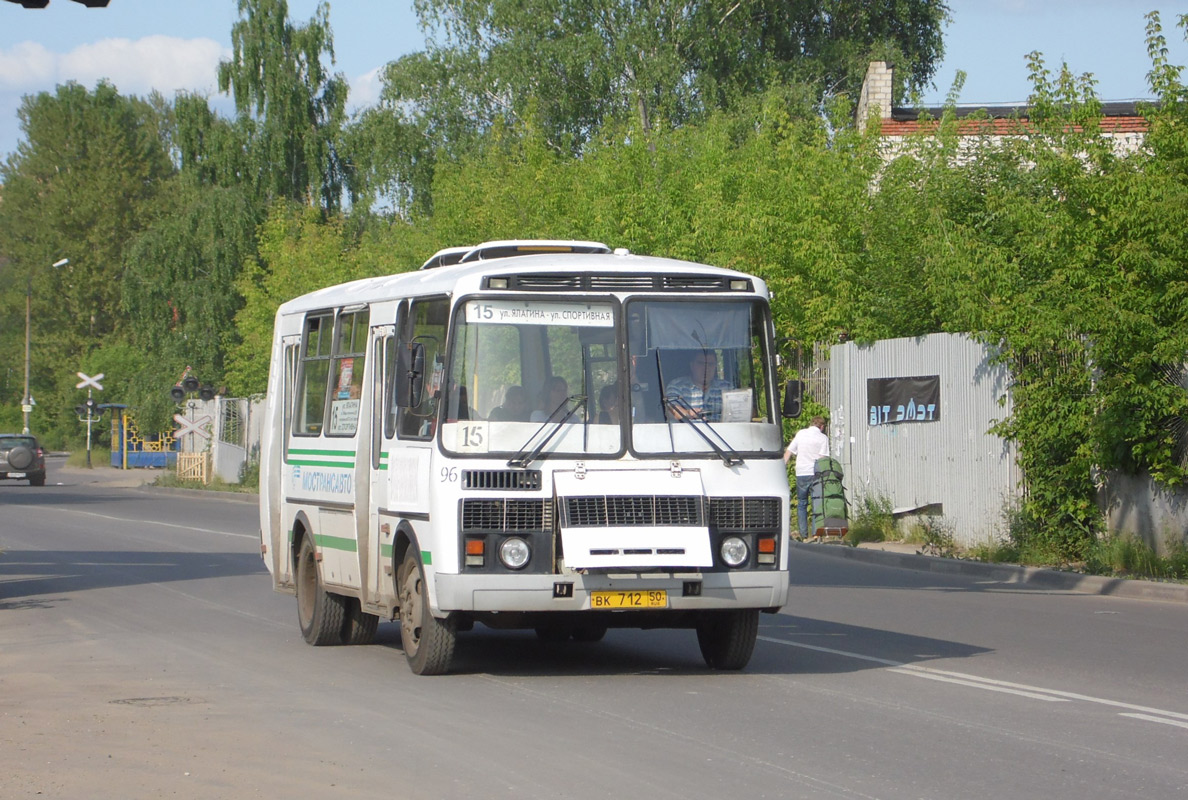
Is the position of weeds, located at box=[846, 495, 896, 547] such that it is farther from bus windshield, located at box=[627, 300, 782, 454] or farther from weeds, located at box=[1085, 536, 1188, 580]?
bus windshield, located at box=[627, 300, 782, 454]

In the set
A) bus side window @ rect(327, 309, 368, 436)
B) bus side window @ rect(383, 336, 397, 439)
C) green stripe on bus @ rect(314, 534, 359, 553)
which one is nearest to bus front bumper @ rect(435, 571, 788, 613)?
bus side window @ rect(383, 336, 397, 439)

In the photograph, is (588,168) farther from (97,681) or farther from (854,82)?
(97,681)

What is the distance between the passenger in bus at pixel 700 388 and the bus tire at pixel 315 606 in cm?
360

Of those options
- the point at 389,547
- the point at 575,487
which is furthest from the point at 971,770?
the point at 389,547

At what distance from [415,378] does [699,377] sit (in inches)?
72.0

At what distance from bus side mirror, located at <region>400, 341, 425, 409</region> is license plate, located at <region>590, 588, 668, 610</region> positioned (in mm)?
1695

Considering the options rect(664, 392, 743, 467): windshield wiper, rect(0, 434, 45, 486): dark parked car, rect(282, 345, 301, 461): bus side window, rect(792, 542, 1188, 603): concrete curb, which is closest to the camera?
rect(664, 392, 743, 467): windshield wiper

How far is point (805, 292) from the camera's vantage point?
29.9 meters

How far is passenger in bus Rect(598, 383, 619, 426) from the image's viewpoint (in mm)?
11016

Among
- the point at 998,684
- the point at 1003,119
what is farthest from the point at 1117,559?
the point at 1003,119

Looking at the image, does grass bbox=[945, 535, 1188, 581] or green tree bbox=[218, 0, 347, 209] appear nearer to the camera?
grass bbox=[945, 535, 1188, 581]

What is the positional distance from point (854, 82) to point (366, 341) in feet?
136

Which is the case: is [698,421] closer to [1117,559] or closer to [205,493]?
[1117,559]

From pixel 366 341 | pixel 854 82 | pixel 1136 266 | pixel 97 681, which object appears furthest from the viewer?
pixel 854 82
